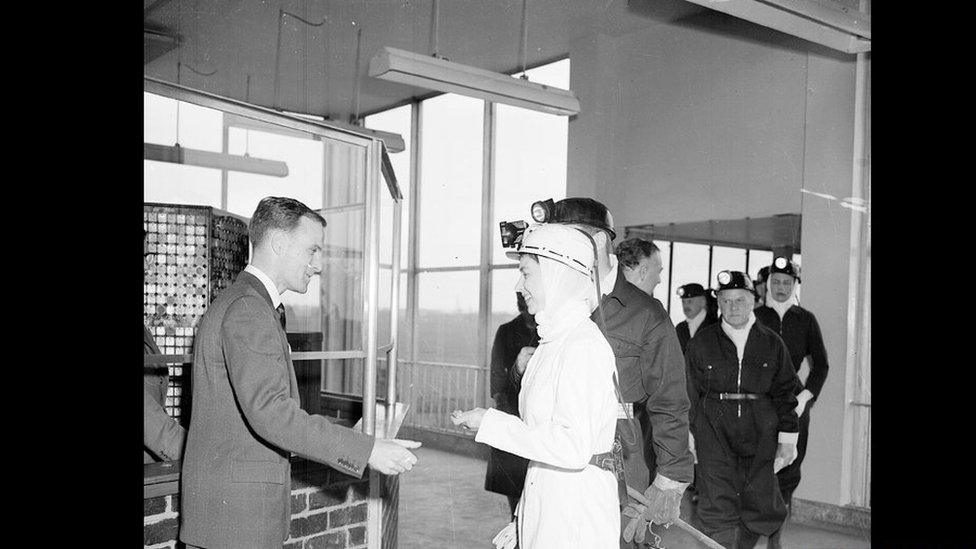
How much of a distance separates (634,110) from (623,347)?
447 cm

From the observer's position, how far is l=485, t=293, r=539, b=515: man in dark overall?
10.9ft

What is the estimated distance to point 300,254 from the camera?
2.00m

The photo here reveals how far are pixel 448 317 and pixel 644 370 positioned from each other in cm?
670

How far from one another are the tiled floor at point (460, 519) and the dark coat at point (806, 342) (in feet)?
2.85

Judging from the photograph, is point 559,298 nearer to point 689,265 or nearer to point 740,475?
point 740,475

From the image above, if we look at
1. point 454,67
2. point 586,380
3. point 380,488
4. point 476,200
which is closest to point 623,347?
point 586,380

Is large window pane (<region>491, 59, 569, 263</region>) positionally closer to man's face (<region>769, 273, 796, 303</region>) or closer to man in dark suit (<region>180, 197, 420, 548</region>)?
man's face (<region>769, 273, 796, 303</region>)
